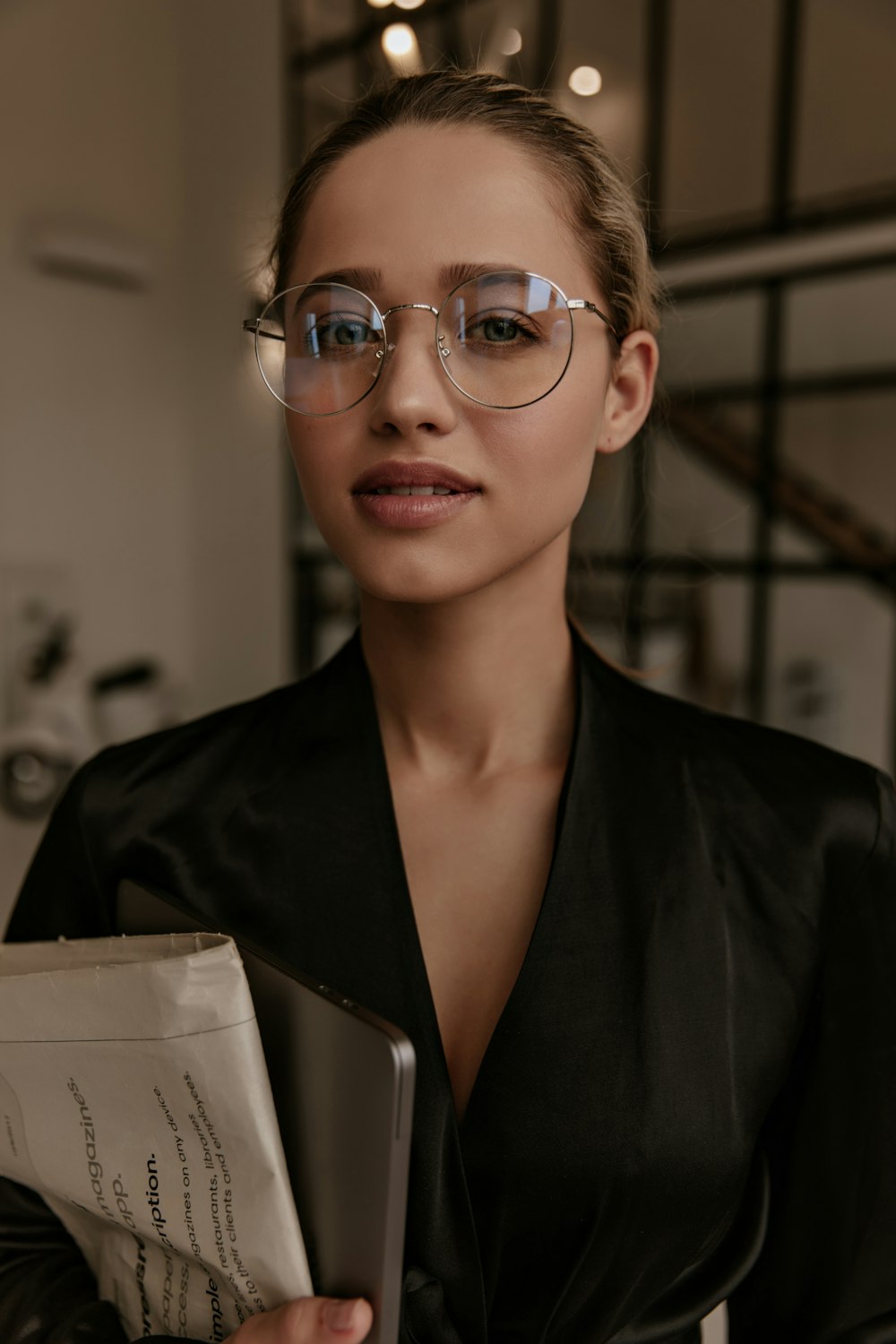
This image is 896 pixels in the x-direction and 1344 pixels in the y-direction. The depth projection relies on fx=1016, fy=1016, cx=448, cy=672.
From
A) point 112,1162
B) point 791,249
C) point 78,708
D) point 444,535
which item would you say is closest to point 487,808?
point 444,535

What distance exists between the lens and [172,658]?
4500 mm

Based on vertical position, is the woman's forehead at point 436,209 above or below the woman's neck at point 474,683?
above

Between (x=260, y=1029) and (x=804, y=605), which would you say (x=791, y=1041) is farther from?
(x=804, y=605)

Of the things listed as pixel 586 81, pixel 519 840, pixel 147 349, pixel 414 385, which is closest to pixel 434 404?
pixel 414 385

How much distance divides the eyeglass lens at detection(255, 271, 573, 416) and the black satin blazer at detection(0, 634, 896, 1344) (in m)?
0.25

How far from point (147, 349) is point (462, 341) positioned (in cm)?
401

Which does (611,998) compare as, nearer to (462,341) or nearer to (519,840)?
(519,840)

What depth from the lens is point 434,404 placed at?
65 cm

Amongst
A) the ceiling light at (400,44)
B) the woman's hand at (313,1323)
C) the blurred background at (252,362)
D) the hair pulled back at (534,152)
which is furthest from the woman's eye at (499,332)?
the ceiling light at (400,44)

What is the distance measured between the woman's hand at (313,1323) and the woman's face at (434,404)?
41 centimetres

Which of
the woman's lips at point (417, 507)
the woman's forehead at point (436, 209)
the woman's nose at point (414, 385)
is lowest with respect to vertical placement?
the woman's lips at point (417, 507)

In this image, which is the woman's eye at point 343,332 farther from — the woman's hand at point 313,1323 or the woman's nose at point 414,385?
the woman's hand at point 313,1323

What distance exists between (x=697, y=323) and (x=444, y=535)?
321 centimetres

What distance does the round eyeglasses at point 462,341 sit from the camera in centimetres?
66
